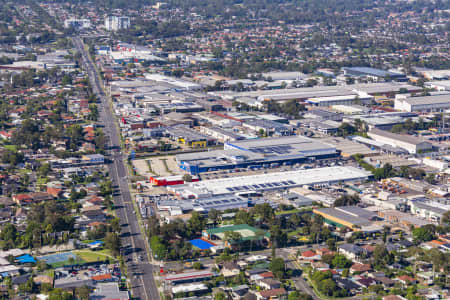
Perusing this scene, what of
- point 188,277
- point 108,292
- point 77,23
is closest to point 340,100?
point 188,277

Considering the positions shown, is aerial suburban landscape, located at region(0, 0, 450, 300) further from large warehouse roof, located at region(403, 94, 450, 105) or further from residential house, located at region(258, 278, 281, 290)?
large warehouse roof, located at region(403, 94, 450, 105)

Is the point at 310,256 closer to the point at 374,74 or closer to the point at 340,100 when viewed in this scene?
the point at 340,100

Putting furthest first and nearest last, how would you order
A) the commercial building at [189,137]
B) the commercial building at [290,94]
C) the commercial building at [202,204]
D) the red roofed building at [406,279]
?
the commercial building at [290,94], the commercial building at [189,137], the commercial building at [202,204], the red roofed building at [406,279]

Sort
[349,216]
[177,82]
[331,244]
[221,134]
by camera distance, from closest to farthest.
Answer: [331,244] → [349,216] → [221,134] → [177,82]

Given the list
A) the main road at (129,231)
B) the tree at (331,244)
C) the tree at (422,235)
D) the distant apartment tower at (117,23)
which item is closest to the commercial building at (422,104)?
the main road at (129,231)

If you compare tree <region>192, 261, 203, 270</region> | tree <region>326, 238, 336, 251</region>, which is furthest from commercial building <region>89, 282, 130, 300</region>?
tree <region>326, 238, 336, 251</region>

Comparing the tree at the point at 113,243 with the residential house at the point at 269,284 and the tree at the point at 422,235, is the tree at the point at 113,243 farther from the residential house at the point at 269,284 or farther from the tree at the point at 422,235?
the tree at the point at 422,235

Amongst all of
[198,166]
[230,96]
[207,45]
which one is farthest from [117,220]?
[207,45]

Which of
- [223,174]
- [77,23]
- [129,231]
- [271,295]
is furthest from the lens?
[77,23]
